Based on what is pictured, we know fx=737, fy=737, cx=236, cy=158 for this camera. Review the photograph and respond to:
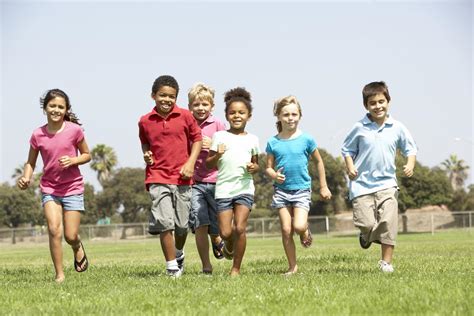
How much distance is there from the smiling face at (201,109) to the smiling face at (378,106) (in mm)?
2045

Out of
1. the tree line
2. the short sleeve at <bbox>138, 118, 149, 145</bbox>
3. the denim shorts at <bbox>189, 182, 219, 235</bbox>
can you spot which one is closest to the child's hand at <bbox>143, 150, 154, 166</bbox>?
the short sleeve at <bbox>138, 118, 149, 145</bbox>

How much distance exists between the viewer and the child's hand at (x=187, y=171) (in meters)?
8.41

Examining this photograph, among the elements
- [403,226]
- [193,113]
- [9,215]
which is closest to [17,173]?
[9,215]

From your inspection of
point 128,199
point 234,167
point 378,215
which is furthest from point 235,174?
point 128,199

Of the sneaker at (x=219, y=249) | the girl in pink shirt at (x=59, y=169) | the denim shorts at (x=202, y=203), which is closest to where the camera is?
the girl in pink shirt at (x=59, y=169)

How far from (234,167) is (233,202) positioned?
1.34 ft

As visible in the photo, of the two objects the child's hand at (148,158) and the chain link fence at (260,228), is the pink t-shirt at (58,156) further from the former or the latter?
the chain link fence at (260,228)

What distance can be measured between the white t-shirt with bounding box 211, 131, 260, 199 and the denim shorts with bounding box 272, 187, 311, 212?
0.39 meters

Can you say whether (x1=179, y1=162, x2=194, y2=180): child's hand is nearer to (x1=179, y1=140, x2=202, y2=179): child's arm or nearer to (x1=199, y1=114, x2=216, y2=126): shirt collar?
(x1=179, y1=140, x2=202, y2=179): child's arm

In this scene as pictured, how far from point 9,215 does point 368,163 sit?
262 feet

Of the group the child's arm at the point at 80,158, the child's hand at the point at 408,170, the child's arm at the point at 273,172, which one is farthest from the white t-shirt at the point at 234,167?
the child's hand at the point at 408,170

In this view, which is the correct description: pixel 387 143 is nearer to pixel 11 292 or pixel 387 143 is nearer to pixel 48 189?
pixel 48 189

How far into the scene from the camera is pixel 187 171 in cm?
842

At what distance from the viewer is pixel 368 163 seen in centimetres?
886
